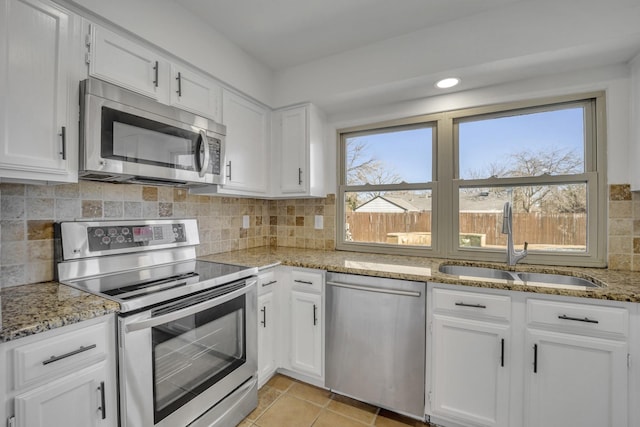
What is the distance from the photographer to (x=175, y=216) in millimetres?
2027

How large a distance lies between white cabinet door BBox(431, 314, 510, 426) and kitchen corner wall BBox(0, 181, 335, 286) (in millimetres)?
1295

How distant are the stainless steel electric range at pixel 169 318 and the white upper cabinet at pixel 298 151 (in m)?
0.89

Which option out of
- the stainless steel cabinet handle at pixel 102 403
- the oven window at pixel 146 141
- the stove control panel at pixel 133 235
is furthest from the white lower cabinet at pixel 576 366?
the stove control panel at pixel 133 235

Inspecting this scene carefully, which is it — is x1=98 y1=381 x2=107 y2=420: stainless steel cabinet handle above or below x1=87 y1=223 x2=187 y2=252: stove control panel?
below

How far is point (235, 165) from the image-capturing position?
7.06 ft

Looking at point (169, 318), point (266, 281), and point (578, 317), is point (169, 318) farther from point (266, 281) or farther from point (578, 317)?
point (578, 317)

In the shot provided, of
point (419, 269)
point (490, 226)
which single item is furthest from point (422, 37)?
point (419, 269)

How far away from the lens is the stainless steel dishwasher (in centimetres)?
170

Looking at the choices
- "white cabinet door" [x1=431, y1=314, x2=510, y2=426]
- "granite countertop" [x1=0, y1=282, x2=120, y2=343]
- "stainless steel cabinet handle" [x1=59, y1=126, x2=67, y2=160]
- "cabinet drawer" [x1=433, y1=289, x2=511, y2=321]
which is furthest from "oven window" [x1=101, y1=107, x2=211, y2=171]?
"white cabinet door" [x1=431, y1=314, x2=510, y2=426]

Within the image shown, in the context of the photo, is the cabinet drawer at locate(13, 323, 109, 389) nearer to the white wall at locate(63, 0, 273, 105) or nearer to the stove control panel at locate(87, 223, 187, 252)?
the stove control panel at locate(87, 223, 187, 252)

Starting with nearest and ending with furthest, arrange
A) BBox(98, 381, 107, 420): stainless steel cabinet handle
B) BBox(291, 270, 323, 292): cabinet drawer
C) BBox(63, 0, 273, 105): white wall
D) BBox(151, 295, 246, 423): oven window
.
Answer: BBox(98, 381, 107, 420): stainless steel cabinet handle
BBox(151, 295, 246, 423): oven window
BBox(63, 0, 273, 105): white wall
BBox(291, 270, 323, 292): cabinet drawer

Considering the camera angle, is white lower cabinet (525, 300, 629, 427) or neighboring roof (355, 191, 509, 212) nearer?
white lower cabinet (525, 300, 629, 427)

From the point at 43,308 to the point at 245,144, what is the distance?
156cm

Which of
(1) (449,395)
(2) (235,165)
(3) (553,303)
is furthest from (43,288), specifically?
(3) (553,303)
